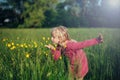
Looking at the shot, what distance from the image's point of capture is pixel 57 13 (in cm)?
144

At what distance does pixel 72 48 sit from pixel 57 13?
0.19m

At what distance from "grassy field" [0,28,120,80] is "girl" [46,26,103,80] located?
0.09ft

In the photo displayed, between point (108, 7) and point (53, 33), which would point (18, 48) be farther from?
point (108, 7)

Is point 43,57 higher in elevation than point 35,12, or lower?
lower

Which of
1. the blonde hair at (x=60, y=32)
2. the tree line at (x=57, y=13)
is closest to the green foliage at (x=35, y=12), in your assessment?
the tree line at (x=57, y=13)

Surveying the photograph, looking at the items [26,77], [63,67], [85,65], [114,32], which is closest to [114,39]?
[114,32]

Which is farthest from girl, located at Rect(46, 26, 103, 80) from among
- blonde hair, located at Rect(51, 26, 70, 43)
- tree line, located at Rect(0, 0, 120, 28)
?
tree line, located at Rect(0, 0, 120, 28)

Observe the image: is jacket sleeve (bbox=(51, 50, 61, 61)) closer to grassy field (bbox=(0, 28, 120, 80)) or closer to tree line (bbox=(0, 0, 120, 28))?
grassy field (bbox=(0, 28, 120, 80))

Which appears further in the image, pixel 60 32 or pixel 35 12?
pixel 35 12

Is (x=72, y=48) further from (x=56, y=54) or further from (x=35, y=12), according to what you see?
(x=35, y=12)

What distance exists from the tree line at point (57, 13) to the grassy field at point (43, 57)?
51 millimetres

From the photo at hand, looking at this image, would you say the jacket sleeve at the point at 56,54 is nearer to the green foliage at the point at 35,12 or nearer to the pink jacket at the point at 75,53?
the pink jacket at the point at 75,53

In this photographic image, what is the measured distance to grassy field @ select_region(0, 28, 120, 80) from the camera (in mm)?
1113

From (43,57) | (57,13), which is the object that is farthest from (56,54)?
(57,13)
